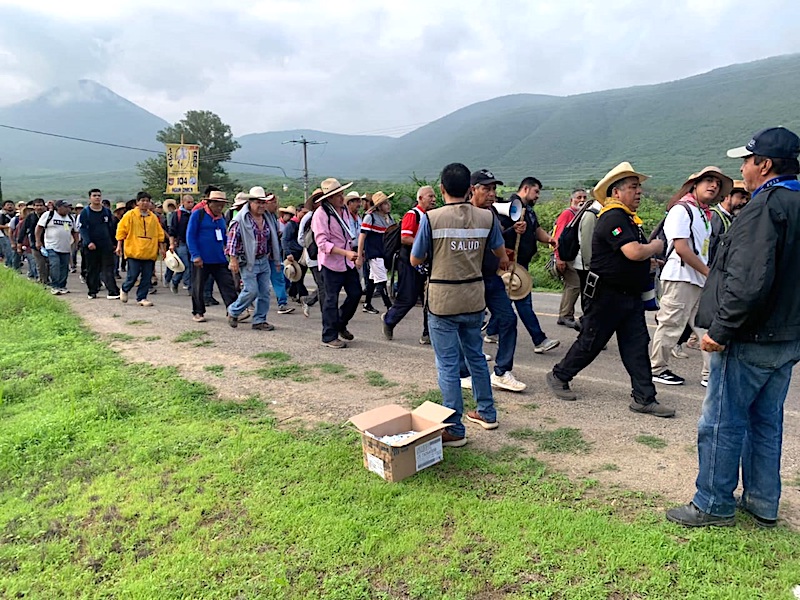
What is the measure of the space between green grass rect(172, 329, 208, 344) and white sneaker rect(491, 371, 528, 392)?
4079mm

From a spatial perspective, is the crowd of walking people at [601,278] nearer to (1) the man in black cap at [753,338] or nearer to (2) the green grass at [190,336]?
(1) the man in black cap at [753,338]

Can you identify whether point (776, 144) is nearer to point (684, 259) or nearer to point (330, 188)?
point (684, 259)

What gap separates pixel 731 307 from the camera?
8.56 ft

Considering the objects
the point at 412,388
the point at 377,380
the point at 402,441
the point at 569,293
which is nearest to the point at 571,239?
the point at 569,293

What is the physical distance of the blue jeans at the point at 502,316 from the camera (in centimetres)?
493

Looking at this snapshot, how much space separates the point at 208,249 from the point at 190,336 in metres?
1.42

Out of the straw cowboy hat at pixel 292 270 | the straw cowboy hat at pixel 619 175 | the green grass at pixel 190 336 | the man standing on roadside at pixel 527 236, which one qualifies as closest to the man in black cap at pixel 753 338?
the straw cowboy hat at pixel 619 175

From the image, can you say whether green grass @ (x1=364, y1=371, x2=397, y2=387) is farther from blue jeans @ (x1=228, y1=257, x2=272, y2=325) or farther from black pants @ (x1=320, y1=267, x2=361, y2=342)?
blue jeans @ (x1=228, y1=257, x2=272, y2=325)

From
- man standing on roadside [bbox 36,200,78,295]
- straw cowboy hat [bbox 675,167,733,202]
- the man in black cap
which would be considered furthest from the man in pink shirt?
man standing on roadside [bbox 36,200,78,295]

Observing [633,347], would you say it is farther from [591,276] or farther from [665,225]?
[665,225]

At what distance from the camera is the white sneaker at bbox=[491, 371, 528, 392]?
5004 millimetres

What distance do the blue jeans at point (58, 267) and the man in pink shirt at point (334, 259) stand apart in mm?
7162

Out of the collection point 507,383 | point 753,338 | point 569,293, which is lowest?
point 507,383

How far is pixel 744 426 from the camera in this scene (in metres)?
2.78
